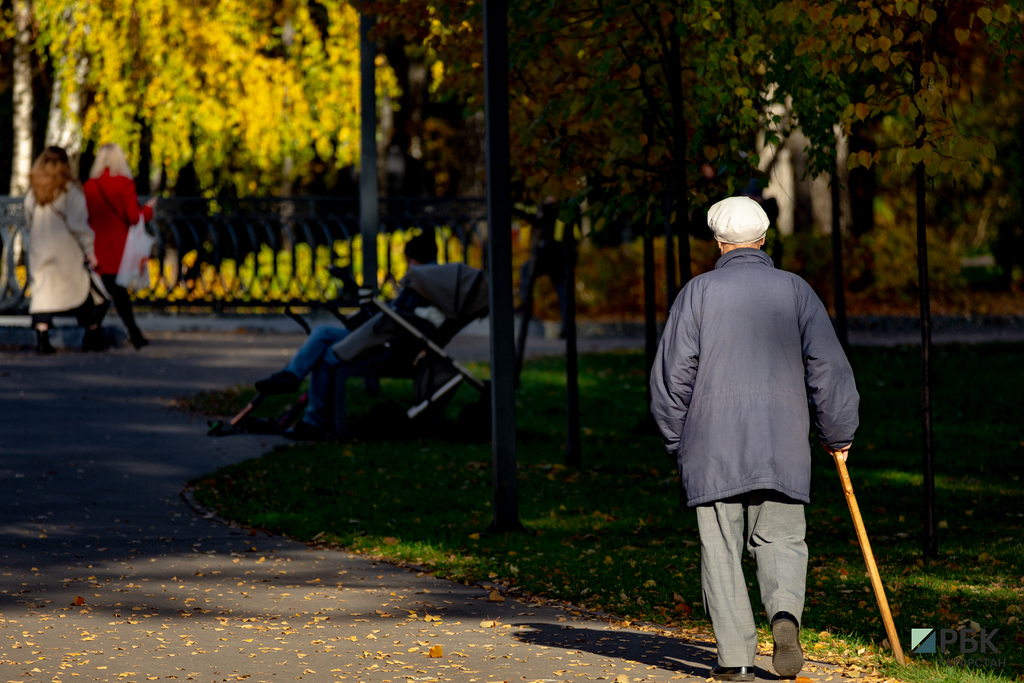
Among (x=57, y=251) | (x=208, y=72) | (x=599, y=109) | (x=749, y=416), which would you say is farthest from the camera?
(x=208, y=72)

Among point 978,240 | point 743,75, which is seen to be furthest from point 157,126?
point 978,240

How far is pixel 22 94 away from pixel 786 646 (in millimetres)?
21475

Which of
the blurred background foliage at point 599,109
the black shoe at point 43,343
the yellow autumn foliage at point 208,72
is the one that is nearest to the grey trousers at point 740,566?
the blurred background foliage at point 599,109

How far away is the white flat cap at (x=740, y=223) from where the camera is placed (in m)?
5.01

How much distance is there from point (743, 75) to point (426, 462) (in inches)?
145

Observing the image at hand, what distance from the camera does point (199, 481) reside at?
369 inches

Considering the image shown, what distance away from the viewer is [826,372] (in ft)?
16.0

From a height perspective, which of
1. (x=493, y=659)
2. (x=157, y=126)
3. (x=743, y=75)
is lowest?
(x=493, y=659)

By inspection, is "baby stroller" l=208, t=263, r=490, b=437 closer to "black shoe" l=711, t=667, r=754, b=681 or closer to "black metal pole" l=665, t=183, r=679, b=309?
"black metal pole" l=665, t=183, r=679, b=309

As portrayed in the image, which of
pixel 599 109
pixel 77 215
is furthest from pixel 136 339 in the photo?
pixel 599 109

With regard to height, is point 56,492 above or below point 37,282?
below

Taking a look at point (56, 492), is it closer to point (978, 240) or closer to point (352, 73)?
point (352, 73)

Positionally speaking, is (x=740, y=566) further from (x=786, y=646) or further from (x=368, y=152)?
(x=368, y=152)

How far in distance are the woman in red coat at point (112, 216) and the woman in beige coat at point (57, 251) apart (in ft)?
0.63
